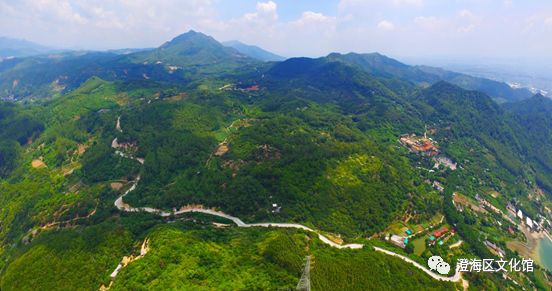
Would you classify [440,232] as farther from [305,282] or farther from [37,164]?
[37,164]

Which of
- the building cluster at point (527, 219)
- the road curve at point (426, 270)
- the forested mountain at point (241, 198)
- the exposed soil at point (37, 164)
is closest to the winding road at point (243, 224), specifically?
the road curve at point (426, 270)

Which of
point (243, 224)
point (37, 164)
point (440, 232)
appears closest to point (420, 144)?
point (440, 232)

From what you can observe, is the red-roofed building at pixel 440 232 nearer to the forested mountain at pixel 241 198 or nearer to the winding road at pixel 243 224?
the forested mountain at pixel 241 198

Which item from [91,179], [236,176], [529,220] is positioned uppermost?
[236,176]

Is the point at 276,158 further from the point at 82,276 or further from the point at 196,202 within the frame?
the point at 82,276

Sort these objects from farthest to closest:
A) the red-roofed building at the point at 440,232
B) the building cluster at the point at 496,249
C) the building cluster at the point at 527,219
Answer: the building cluster at the point at 527,219
the building cluster at the point at 496,249
the red-roofed building at the point at 440,232

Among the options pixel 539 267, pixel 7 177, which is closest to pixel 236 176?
pixel 539 267

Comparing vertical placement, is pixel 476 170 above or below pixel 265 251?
below

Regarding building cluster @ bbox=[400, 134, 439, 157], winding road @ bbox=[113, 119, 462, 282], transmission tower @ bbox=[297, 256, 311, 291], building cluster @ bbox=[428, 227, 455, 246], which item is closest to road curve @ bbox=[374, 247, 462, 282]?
winding road @ bbox=[113, 119, 462, 282]
